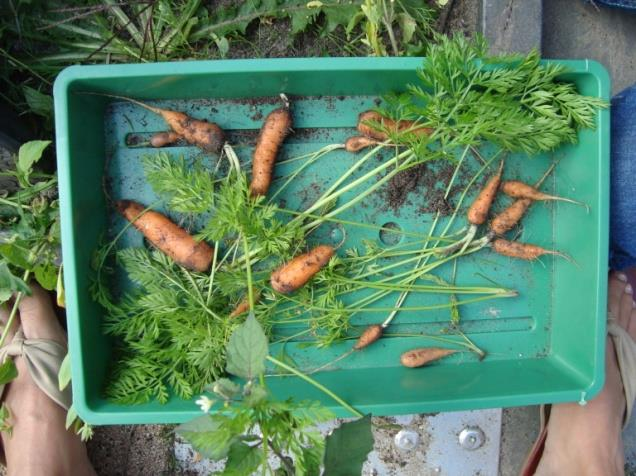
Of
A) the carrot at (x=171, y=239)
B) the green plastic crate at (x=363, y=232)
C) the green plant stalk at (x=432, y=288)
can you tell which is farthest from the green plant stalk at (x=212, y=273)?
the green plant stalk at (x=432, y=288)

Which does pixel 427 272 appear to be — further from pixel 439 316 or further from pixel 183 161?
pixel 183 161

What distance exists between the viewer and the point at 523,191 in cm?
160

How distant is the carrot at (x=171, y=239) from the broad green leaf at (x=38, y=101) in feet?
1.41

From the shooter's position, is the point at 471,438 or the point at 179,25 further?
the point at 471,438

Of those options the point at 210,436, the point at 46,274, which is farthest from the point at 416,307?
the point at 46,274

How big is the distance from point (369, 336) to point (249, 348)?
64 cm

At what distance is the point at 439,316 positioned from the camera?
67.7 inches

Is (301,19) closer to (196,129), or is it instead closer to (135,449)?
(196,129)

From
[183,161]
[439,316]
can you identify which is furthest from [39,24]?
[439,316]

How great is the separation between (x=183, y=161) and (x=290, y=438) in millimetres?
907

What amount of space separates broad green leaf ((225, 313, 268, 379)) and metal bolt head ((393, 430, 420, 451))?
1160 mm

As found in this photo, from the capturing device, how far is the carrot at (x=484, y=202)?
1599 millimetres

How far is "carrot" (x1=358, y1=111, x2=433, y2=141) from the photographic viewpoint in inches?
60.6

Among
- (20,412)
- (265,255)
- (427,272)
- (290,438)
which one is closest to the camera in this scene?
(290,438)
